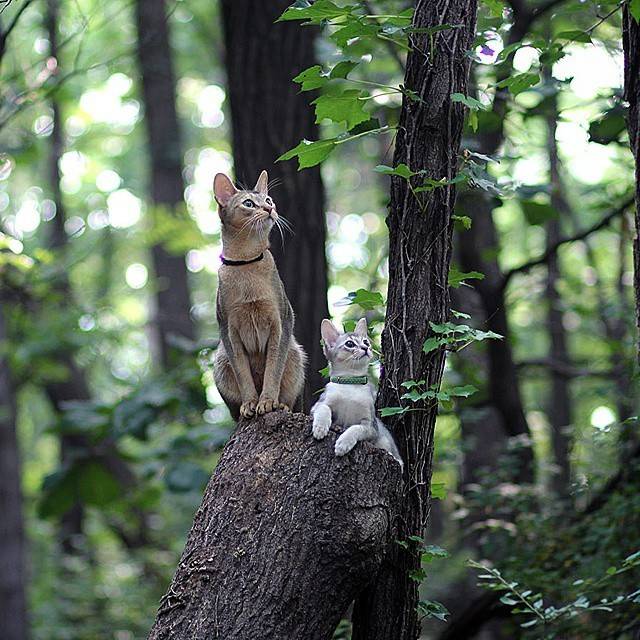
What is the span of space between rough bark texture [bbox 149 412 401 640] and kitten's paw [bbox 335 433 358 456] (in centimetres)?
4

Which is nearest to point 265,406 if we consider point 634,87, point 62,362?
point 634,87

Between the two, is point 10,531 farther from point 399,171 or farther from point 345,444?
point 399,171

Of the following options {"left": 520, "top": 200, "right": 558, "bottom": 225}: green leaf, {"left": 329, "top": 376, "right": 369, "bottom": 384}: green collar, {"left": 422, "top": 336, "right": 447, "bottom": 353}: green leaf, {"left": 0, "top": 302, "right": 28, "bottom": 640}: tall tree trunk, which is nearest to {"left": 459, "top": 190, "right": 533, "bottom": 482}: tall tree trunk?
{"left": 520, "top": 200, "right": 558, "bottom": 225}: green leaf

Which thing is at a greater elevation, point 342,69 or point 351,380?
point 342,69

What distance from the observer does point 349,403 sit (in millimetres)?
4074

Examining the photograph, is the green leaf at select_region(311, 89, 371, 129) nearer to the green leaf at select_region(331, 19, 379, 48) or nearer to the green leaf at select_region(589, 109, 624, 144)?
the green leaf at select_region(331, 19, 379, 48)

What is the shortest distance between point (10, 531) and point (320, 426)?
6.55 metres

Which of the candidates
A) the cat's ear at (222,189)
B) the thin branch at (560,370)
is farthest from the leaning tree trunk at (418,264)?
the thin branch at (560,370)

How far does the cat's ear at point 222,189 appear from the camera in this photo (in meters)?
4.62

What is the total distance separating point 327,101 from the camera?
4035 mm

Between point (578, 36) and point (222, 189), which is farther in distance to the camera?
point (222, 189)

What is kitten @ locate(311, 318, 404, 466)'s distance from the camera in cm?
393

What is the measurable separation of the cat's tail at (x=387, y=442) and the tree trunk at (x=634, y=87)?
52.2 inches

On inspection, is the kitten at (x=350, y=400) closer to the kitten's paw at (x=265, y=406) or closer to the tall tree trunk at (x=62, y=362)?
the kitten's paw at (x=265, y=406)
